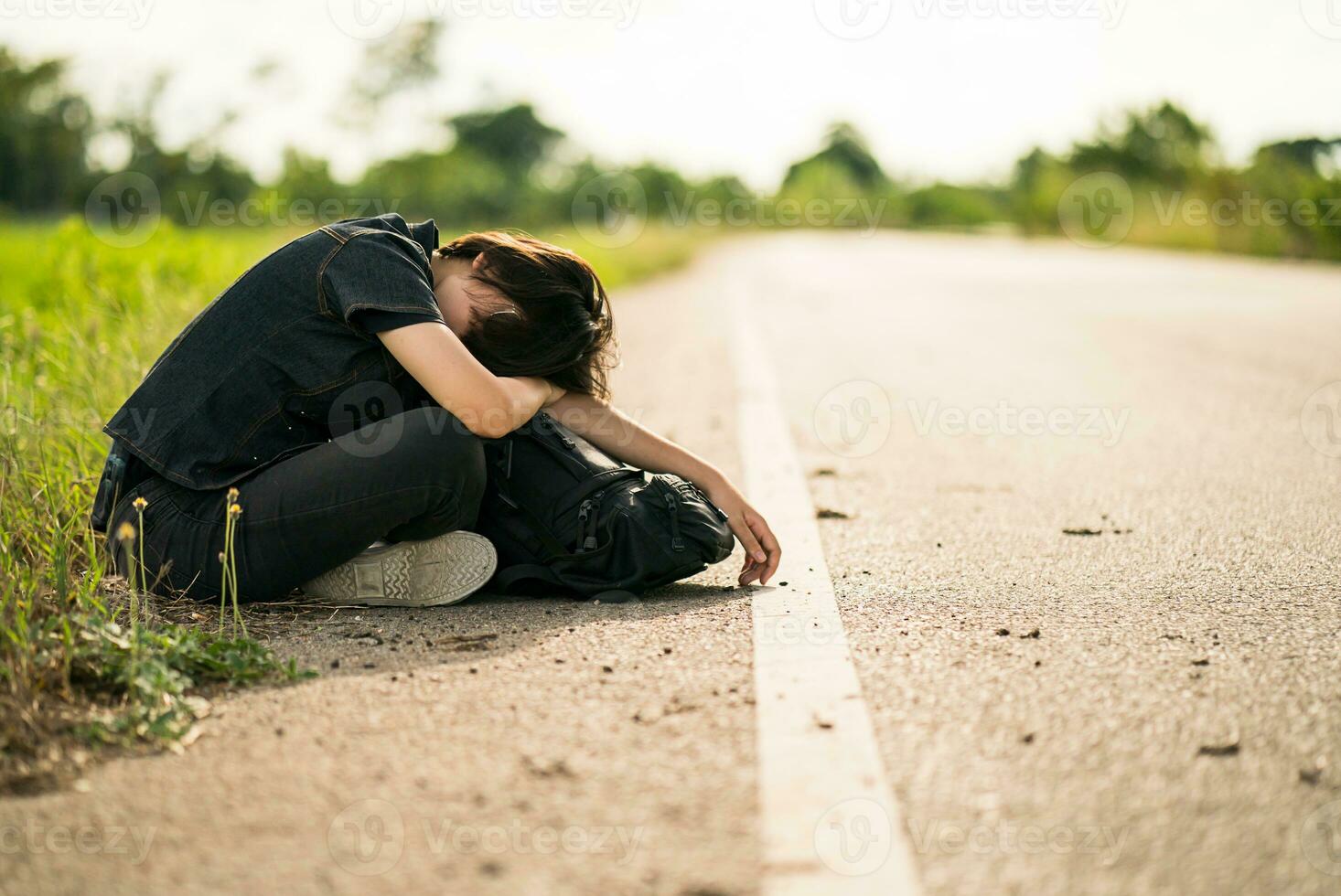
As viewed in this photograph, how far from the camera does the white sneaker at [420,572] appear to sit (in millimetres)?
2979

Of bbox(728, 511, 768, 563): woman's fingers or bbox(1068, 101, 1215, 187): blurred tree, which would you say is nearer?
bbox(728, 511, 768, 563): woman's fingers

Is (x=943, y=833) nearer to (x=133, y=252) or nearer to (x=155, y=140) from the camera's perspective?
(x=133, y=252)

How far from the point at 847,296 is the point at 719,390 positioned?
30.9 ft

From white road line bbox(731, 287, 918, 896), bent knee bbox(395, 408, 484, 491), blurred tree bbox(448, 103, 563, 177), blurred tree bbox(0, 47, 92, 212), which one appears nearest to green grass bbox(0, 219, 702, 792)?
bent knee bbox(395, 408, 484, 491)

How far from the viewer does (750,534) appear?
3.18m

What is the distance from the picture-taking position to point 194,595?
2.99 m

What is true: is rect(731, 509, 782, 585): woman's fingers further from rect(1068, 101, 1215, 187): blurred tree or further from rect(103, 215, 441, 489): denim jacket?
rect(1068, 101, 1215, 187): blurred tree

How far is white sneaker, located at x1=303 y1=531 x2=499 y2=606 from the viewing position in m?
2.98

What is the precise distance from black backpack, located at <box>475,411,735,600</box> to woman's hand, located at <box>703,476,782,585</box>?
3 centimetres

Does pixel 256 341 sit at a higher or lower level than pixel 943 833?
higher

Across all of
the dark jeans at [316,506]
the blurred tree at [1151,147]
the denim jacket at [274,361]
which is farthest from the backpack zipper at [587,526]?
the blurred tree at [1151,147]

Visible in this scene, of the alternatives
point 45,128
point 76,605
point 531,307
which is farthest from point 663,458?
point 45,128

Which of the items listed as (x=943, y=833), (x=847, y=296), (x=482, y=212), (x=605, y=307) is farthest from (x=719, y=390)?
(x=482, y=212)

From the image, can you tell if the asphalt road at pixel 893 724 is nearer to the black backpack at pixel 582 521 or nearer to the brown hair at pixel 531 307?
the black backpack at pixel 582 521
